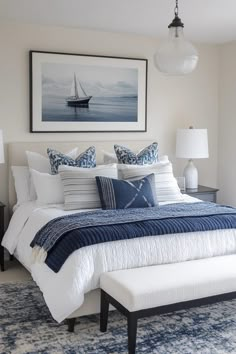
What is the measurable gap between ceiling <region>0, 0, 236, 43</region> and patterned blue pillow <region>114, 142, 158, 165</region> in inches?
49.4

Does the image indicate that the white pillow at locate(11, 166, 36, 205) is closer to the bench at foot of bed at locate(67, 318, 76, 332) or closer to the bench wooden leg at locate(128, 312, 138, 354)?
the bench at foot of bed at locate(67, 318, 76, 332)

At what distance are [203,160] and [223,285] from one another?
9.94 feet

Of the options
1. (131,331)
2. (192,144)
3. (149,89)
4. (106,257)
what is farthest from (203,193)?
(131,331)

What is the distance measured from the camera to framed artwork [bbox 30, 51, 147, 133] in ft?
16.1

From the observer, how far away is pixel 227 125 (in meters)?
5.78

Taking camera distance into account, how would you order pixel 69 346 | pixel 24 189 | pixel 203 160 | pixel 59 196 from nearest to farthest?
pixel 69 346, pixel 59 196, pixel 24 189, pixel 203 160

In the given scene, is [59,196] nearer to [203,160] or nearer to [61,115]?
[61,115]

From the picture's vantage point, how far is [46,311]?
3.52m

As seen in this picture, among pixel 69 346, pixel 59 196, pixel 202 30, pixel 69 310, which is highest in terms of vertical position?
pixel 202 30

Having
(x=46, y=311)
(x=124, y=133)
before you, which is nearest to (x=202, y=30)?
(x=124, y=133)

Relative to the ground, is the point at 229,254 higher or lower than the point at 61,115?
lower

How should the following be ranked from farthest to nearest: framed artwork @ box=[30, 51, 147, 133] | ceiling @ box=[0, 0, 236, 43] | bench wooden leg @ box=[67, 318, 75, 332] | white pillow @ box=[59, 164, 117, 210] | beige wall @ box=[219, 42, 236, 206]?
beige wall @ box=[219, 42, 236, 206]
framed artwork @ box=[30, 51, 147, 133]
white pillow @ box=[59, 164, 117, 210]
ceiling @ box=[0, 0, 236, 43]
bench wooden leg @ box=[67, 318, 75, 332]

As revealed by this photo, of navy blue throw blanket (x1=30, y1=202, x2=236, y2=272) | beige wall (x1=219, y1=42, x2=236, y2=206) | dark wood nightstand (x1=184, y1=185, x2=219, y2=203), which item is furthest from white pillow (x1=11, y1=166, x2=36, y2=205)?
beige wall (x1=219, y1=42, x2=236, y2=206)

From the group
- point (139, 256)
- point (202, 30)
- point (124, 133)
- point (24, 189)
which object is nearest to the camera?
point (139, 256)
